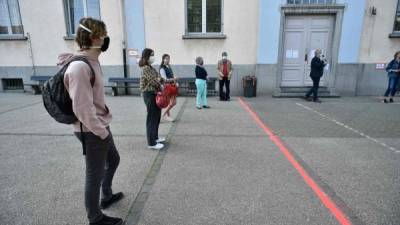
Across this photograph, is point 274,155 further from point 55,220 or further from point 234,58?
point 234,58

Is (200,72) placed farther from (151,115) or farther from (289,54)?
(289,54)

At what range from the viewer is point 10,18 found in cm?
1095

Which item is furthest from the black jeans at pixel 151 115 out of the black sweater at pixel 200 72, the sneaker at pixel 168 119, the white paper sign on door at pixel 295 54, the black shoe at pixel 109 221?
the white paper sign on door at pixel 295 54

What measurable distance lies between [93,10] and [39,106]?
4.70 meters

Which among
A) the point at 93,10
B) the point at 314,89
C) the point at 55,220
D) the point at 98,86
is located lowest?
the point at 55,220

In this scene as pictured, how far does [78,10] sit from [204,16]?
5.38 m

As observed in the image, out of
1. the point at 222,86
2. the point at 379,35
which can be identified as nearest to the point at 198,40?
the point at 222,86

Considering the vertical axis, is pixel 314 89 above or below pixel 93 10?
below

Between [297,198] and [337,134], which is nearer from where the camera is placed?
[297,198]

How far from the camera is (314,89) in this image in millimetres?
9391

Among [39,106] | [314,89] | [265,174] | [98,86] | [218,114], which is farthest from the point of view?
[314,89]

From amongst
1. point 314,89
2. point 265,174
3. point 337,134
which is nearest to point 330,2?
point 314,89

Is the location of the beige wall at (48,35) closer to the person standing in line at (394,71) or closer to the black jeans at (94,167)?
the black jeans at (94,167)

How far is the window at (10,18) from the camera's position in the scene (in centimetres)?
1083
